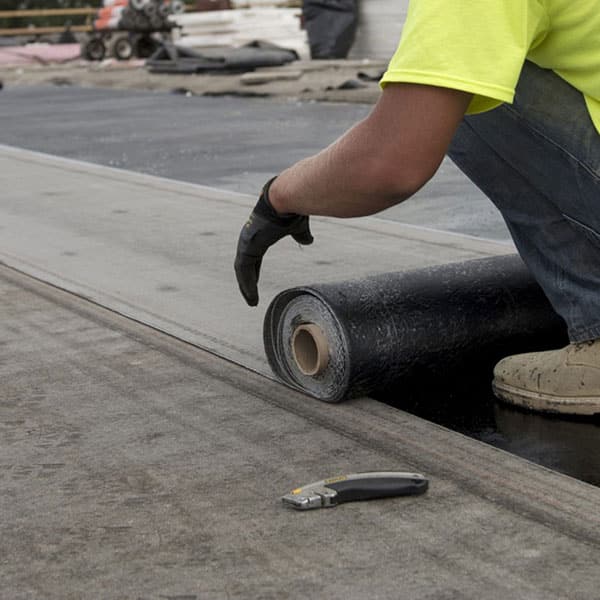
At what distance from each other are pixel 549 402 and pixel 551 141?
61 cm

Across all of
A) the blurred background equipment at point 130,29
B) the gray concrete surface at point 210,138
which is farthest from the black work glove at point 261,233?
the blurred background equipment at point 130,29

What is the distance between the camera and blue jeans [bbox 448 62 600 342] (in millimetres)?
2244

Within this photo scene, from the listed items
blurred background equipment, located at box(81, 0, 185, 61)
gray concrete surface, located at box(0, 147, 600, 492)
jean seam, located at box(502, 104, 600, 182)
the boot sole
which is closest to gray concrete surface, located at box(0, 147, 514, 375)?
gray concrete surface, located at box(0, 147, 600, 492)

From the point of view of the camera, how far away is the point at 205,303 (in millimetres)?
3426

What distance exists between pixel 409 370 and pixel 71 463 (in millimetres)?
789

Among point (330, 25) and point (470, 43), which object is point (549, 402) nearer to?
point (470, 43)

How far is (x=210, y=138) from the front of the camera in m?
8.47

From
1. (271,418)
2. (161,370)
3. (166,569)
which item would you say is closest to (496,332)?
(271,418)

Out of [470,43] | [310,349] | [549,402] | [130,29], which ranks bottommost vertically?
[549,402]

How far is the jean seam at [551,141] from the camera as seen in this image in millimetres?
2264

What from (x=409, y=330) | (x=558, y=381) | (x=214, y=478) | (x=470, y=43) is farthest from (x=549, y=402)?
(x=470, y=43)

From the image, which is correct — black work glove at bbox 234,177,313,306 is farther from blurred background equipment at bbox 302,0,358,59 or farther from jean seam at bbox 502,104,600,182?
blurred background equipment at bbox 302,0,358,59

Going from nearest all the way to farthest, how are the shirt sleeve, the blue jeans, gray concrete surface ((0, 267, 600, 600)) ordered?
gray concrete surface ((0, 267, 600, 600))
the shirt sleeve
the blue jeans

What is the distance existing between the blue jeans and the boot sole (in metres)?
0.14
